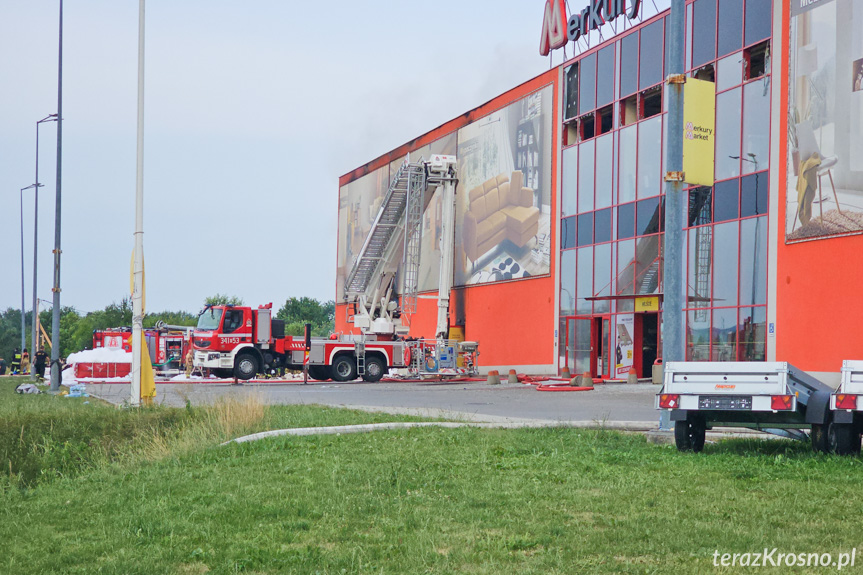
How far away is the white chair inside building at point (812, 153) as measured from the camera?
90.5 feet

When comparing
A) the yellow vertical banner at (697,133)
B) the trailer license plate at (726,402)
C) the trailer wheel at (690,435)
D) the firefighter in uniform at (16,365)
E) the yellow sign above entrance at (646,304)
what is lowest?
the firefighter in uniform at (16,365)

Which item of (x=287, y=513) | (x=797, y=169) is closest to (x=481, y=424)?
(x=287, y=513)

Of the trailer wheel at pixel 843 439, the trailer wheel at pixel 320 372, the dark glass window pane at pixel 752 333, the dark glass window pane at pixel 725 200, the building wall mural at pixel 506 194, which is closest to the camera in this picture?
the trailer wheel at pixel 843 439

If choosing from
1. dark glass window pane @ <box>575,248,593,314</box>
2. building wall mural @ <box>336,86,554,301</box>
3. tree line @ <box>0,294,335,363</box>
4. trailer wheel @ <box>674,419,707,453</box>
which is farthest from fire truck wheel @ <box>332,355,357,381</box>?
tree line @ <box>0,294,335,363</box>

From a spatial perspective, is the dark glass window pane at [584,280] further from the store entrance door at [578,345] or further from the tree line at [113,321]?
the tree line at [113,321]

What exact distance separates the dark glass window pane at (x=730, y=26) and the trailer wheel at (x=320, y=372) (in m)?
19.7

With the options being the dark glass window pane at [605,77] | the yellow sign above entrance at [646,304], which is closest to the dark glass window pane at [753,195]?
the yellow sign above entrance at [646,304]

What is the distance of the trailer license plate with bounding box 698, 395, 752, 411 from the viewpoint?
10.6 meters

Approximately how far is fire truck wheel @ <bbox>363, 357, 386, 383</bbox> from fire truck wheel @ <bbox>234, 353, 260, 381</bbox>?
15.5 ft

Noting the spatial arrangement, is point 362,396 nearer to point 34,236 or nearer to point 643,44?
point 643,44

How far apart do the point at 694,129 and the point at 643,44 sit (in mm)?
23921

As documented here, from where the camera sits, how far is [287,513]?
7.70 meters

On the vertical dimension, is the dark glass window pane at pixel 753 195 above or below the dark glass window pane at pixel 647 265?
above

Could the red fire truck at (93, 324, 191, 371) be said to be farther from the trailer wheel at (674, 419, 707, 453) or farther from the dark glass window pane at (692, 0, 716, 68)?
the trailer wheel at (674, 419, 707, 453)
